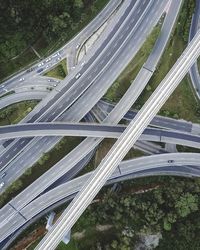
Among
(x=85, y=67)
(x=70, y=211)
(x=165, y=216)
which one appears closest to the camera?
(x=70, y=211)

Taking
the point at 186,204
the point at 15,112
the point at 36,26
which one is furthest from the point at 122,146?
the point at 36,26

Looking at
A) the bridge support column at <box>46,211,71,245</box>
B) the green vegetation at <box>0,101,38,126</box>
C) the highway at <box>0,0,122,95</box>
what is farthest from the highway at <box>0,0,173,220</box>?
the highway at <box>0,0,122,95</box>

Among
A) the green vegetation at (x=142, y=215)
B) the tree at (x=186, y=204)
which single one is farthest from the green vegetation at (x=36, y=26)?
the tree at (x=186, y=204)

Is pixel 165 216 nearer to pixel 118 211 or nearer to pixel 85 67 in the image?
pixel 118 211

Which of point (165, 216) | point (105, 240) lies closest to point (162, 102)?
point (165, 216)

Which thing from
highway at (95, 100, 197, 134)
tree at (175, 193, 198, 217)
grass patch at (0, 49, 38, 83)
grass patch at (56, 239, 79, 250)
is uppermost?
highway at (95, 100, 197, 134)

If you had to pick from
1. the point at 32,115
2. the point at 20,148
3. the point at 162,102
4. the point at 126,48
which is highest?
the point at 126,48

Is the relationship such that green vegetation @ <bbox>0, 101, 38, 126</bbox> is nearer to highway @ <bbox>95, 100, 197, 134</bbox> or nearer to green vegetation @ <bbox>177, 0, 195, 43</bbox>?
highway @ <bbox>95, 100, 197, 134</bbox>
